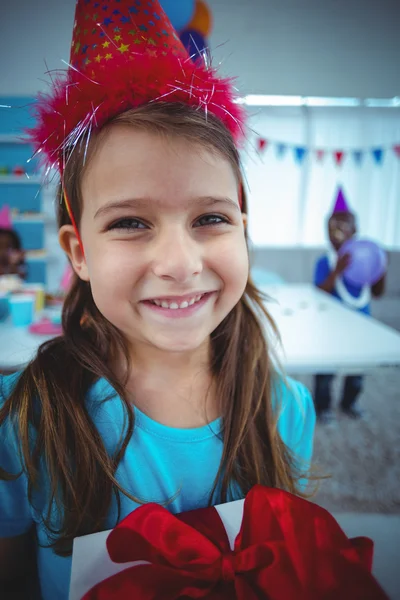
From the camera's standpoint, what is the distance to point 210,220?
1.49 ft

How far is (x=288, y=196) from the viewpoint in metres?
4.43

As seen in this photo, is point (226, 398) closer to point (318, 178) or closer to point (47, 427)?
point (47, 427)

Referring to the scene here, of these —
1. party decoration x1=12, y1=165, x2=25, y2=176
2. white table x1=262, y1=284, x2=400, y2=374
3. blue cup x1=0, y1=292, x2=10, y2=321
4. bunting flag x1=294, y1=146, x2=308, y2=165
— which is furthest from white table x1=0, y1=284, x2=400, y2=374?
bunting flag x1=294, y1=146, x2=308, y2=165

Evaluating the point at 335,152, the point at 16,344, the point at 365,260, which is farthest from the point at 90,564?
the point at 335,152

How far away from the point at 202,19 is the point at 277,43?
0.32 ft

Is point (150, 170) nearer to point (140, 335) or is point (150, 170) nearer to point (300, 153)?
point (140, 335)

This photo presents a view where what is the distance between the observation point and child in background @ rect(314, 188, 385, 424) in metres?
Answer: 2.04

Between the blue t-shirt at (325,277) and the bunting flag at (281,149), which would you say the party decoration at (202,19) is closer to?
the blue t-shirt at (325,277)

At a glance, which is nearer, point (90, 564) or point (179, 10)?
point (90, 564)

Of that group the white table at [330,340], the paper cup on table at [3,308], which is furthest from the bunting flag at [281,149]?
the paper cup on table at [3,308]

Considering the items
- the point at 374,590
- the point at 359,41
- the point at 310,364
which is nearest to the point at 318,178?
the point at 310,364

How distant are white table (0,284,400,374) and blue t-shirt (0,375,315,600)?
366 mm

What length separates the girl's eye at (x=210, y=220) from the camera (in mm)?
444

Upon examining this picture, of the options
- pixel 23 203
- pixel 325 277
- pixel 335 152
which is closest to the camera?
pixel 325 277
